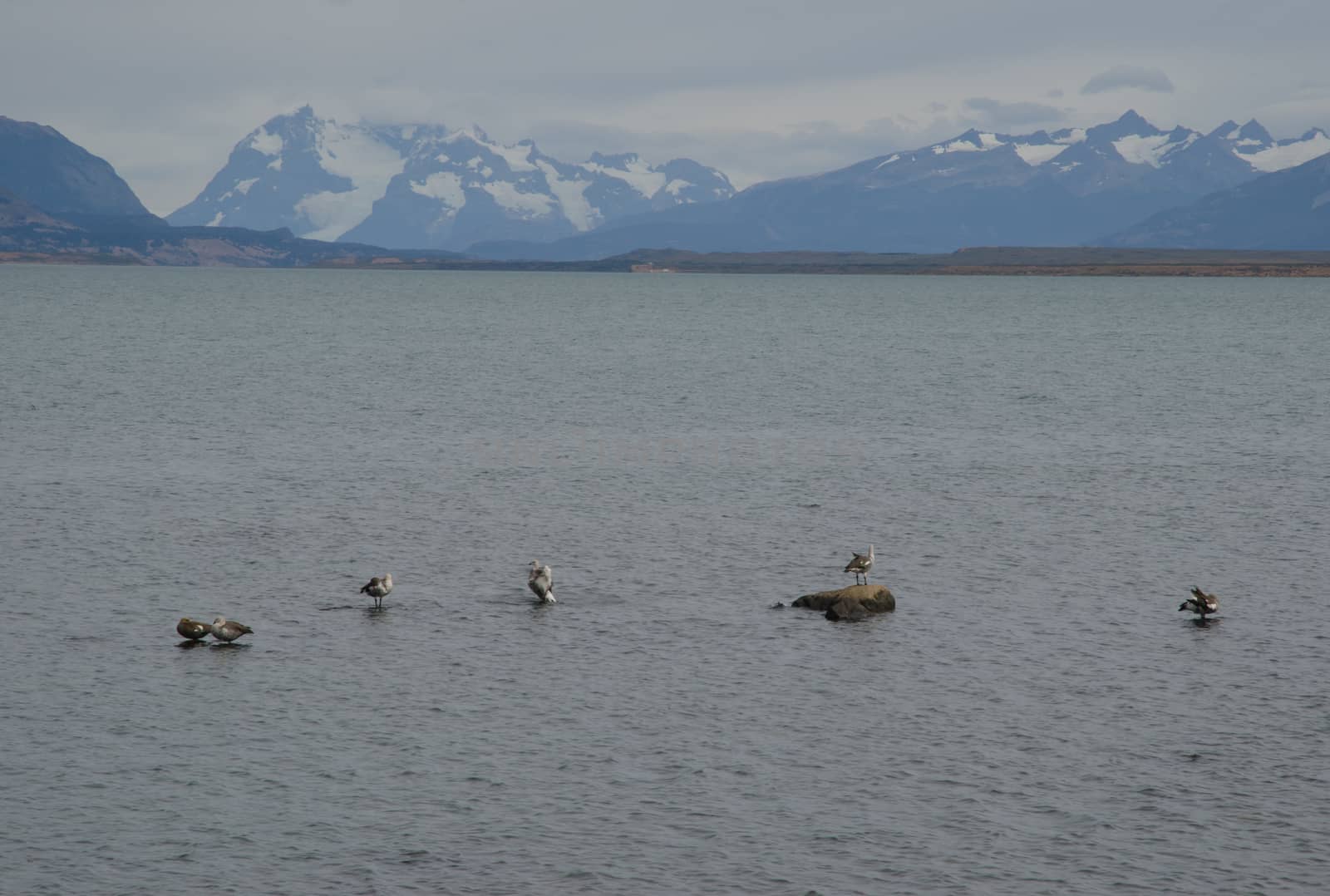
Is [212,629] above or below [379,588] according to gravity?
below

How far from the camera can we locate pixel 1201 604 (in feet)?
124

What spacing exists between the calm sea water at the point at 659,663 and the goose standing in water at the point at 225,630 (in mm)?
612

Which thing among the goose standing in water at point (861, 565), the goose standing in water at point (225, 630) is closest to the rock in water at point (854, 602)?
the goose standing in water at point (861, 565)

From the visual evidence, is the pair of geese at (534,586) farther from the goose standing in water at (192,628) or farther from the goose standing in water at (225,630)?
the goose standing in water at (192,628)

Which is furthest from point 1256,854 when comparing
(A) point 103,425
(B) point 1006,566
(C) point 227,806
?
(A) point 103,425

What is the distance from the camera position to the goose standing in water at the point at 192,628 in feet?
114

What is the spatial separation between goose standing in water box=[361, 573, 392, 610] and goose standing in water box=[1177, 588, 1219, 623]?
2069 cm

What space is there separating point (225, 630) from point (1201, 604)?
2426 cm

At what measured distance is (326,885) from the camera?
2275 cm

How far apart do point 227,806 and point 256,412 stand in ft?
194

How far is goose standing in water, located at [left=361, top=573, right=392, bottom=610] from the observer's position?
3862 centimetres

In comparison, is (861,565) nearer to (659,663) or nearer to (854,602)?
(854,602)

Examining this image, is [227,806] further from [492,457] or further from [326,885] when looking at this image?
[492,457]

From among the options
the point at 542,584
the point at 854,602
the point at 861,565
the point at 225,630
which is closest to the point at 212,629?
the point at 225,630
